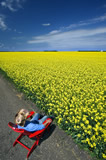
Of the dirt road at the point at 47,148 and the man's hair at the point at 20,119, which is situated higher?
the man's hair at the point at 20,119

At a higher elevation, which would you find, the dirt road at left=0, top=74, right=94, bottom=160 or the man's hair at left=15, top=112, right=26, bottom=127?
the man's hair at left=15, top=112, right=26, bottom=127

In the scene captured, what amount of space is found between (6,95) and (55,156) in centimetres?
524

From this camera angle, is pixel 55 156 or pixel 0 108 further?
pixel 0 108

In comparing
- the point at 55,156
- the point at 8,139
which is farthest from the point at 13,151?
the point at 55,156

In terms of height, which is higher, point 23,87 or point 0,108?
point 23,87

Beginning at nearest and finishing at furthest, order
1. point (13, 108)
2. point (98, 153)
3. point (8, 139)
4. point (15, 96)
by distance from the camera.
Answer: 1. point (98, 153)
2. point (8, 139)
3. point (13, 108)
4. point (15, 96)

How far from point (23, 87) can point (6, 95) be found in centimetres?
121

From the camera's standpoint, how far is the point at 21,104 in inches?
242

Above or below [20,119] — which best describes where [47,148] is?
below

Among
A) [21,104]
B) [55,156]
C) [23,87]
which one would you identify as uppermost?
[23,87]

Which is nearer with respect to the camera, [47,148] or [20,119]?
[20,119]

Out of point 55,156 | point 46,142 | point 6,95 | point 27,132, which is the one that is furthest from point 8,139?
point 6,95

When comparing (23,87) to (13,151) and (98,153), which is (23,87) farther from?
(98,153)

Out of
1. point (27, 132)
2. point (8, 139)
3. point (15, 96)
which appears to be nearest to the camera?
point (27, 132)
